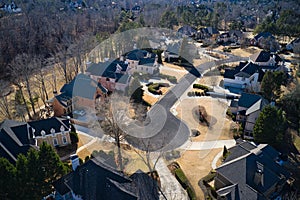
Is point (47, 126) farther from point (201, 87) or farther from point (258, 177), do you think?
point (201, 87)

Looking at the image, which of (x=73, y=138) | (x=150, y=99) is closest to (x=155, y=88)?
(x=150, y=99)

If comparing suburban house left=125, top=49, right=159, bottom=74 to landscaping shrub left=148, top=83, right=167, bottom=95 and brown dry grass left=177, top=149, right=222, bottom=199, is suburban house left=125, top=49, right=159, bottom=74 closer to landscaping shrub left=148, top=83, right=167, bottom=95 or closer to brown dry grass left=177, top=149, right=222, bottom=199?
landscaping shrub left=148, top=83, right=167, bottom=95

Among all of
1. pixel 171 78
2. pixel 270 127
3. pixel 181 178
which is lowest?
pixel 171 78

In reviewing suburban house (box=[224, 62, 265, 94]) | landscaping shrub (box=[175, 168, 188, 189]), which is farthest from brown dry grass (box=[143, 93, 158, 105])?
landscaping shrub (box=[175, 168, 188, 189])

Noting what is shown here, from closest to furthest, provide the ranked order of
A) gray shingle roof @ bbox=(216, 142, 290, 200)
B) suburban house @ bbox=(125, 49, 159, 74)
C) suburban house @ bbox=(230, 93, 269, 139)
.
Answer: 1. gray shingle roof @ bbox=(216, 142, 290, 200)
2. suburban house @ bbox=(230, 93, 269, 139)
3. suburban house @ bbox=(125, 49, 159, 74)

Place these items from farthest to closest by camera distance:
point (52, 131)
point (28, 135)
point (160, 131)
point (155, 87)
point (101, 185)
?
point (155, 87)
point (160, 131)
point (52, 131)
point (28, 135)
point (101, 185)
